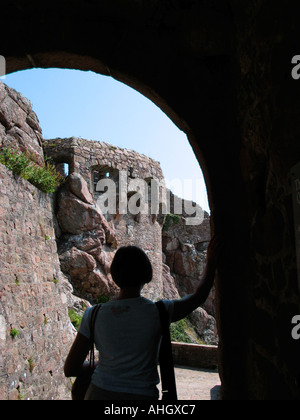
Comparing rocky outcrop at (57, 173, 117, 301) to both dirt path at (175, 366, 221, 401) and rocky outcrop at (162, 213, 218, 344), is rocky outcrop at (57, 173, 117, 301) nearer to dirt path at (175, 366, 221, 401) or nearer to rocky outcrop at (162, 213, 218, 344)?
dirt path at (175, 366, 221, 401)

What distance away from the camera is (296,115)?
1488 mm

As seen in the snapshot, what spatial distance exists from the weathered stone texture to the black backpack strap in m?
3.74

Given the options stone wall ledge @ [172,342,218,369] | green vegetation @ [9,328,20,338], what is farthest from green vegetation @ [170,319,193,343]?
green vegetation @ [9,328,20,338]

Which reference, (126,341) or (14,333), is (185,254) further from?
(126,341)

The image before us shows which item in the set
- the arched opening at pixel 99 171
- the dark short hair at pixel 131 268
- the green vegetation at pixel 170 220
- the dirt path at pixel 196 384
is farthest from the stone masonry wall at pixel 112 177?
the dark short hair at pixel 131 268

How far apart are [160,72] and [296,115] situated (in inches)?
44.0

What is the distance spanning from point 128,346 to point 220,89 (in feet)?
5.33

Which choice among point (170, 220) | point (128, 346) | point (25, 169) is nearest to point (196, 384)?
point (25, 169)

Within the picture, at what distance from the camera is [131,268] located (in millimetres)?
1741

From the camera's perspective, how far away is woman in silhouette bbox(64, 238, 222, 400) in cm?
156

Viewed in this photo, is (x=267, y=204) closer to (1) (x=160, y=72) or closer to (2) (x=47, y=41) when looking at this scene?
(1) (x=160, y=72)

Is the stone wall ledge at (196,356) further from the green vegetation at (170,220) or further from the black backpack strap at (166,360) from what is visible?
the green vegetation at (170,220)

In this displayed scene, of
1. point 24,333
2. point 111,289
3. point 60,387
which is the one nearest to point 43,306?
point 24,333

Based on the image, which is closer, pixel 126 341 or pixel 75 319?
pixel 126 341
